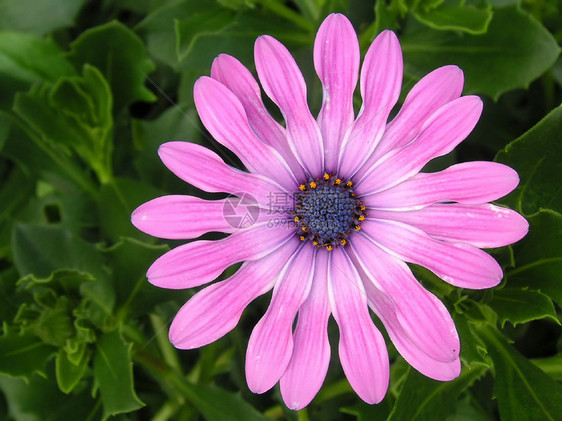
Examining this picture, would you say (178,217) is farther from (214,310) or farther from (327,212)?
(327,212)

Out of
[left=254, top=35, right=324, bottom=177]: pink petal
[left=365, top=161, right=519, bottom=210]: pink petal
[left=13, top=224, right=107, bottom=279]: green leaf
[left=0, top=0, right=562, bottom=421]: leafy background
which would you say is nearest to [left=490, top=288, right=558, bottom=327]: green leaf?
[left=0, top=0, right=562, bottom=421]: leafy background

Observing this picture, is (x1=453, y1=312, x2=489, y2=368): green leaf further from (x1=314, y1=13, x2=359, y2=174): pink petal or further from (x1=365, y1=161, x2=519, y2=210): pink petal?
(x1=314, y1=13, x2=359, y2=174): pink petal

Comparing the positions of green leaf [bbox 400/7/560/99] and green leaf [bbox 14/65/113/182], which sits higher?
green leaf [bbox 14/65/113/182]

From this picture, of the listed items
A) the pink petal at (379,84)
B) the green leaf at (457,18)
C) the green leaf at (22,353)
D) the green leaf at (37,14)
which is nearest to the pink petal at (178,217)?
the pink petal at (379,84)

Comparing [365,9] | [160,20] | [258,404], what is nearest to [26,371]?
[258,404]

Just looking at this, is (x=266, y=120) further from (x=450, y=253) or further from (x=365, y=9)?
(x=365, y=9)

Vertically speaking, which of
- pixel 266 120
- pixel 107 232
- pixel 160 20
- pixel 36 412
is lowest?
pixel 36 412
